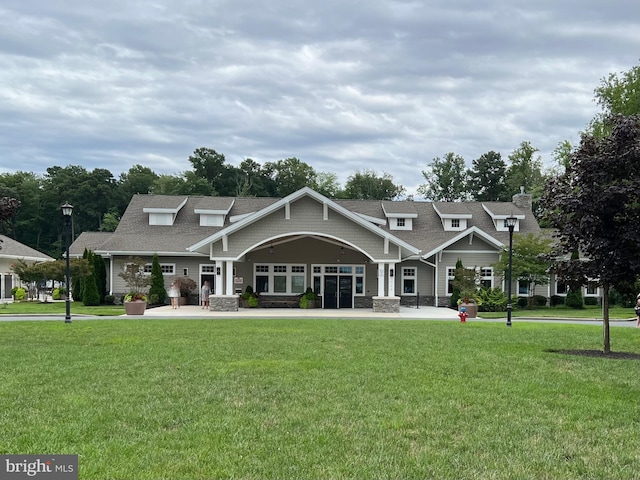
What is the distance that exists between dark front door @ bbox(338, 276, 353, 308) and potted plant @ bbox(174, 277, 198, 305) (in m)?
7.96

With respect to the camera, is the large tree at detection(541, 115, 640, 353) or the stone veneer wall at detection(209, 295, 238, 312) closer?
the large tree at detection(541, 115, 640, 353)

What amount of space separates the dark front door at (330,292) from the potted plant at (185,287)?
711 centimetres

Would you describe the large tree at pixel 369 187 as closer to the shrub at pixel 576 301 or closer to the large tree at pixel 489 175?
the large tree at pixel 489 175

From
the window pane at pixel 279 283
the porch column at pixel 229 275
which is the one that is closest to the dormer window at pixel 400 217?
the window pane at pixel 279 283

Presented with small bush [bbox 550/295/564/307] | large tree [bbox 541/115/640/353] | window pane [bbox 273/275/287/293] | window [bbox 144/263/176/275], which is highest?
large tree [bbox 541/115/640/353]

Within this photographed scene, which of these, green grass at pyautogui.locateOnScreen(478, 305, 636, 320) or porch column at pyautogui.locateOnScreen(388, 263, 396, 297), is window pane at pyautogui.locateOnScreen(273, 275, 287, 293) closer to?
porch column at pyautogui.locateOnScreen(388, 263, 396, 297)

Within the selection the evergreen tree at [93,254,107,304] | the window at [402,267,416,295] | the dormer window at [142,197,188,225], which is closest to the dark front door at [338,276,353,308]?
the window at [402,267,416,295]

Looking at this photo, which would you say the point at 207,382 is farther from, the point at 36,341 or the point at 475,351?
the point at 36,341

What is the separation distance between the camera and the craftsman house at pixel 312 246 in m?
26.4

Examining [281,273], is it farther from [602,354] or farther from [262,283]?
[602,354]

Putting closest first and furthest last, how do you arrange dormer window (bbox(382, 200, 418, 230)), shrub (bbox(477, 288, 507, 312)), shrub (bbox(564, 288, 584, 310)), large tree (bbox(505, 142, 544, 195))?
shrub (bbox(477, 288, 507, 312)) → shrub (bbox(564, 288, 584, 310)) → dormer window (bbox(382, 200, 418, 230)) → large tree (bbox(505, 142, 544, 195))

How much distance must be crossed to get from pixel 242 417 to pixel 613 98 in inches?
1704

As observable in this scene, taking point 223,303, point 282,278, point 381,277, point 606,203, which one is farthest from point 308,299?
point 606,203

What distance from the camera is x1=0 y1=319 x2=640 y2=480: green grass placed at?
468 cm
